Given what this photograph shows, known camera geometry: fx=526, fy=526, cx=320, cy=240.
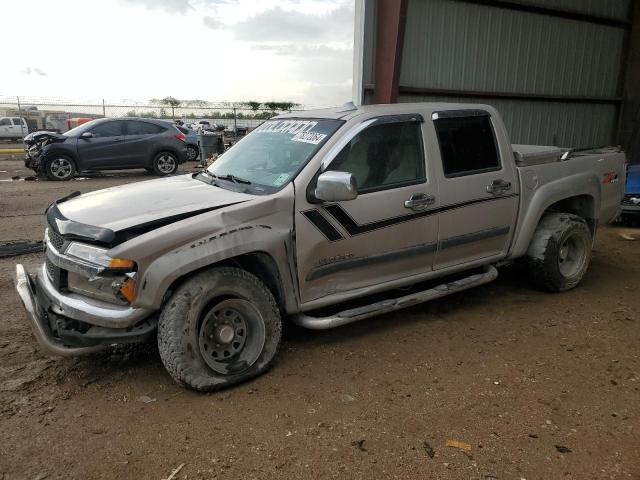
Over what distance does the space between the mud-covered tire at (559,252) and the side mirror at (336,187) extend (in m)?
2.43

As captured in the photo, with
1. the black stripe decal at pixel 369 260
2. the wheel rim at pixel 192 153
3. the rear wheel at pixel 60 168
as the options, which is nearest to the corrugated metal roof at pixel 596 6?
the black stripe decal at pixel 369 260

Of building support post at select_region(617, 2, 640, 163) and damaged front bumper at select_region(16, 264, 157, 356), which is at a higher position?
building support post at select_region(617, 2, 640, 163)

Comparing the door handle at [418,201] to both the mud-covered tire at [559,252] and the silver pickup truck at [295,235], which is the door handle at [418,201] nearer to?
the silver pickup truck at [295,235]

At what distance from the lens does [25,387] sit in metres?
3.39

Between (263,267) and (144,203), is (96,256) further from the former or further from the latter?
(263,267)

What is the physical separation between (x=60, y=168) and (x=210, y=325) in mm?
11823

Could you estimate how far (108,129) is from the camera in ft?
44.9

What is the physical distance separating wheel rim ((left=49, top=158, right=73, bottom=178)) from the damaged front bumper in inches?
→ 443

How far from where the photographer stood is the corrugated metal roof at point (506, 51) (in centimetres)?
909

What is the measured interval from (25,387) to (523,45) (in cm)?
1047

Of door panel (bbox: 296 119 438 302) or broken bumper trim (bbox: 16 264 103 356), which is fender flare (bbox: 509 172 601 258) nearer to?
door panel (bbox: 296 119 438 302)

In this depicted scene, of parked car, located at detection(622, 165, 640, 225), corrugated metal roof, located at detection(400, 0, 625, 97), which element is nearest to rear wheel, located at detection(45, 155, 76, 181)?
corrugated metal roof, located at detection(400, 0, 625, 97)

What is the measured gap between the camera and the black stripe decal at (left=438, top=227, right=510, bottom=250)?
427 centimetres

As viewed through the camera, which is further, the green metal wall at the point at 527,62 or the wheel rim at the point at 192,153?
the wheel rim at the point at 192,153
